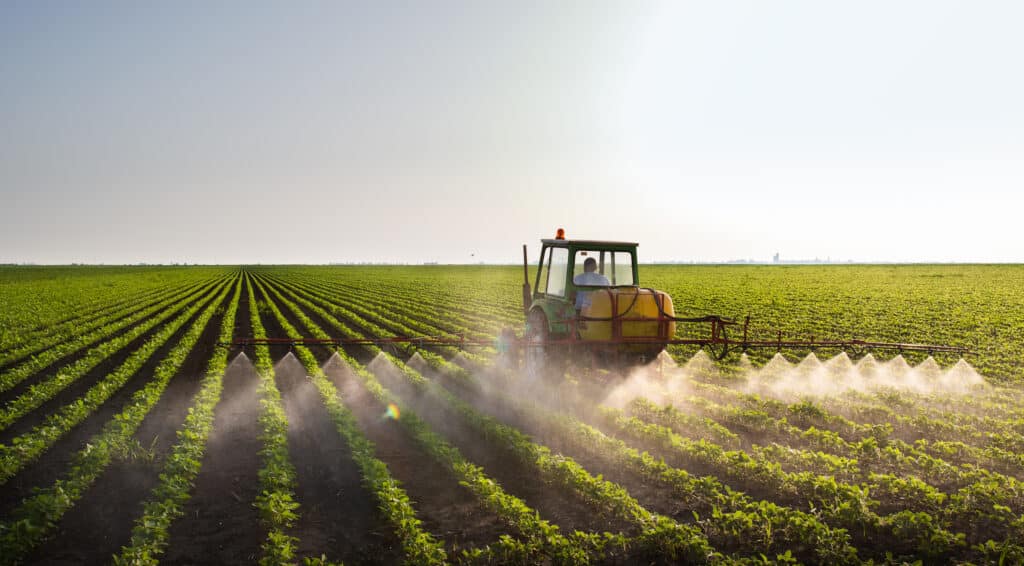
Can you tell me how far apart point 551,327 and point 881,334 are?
15.9 meters

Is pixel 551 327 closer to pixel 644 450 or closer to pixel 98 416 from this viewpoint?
pixel 644 450

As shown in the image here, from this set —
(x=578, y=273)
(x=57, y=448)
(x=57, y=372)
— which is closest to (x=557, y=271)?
(x=578, y=273)

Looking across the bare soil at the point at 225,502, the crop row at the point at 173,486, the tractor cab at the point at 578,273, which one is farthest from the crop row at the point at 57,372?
the tractor cab at the point at 578,273

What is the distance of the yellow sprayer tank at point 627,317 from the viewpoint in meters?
8.73

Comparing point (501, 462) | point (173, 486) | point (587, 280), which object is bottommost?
point (501, 462)

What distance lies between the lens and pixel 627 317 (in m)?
8.80

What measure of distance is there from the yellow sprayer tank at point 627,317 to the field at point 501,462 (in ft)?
3.79

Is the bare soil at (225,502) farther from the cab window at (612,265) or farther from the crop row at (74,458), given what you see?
the cab window at (612,265)

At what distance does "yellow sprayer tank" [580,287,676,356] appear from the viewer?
8.73 m

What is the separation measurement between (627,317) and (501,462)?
326 centimetres

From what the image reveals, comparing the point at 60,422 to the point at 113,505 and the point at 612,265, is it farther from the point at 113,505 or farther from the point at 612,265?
the point at 612,265

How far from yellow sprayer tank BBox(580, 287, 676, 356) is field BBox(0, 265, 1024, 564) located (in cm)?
116

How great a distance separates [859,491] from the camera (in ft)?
17.8

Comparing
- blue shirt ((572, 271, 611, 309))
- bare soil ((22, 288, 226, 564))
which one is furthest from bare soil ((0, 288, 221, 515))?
blue shirt ((572, 271, 611, 309))
